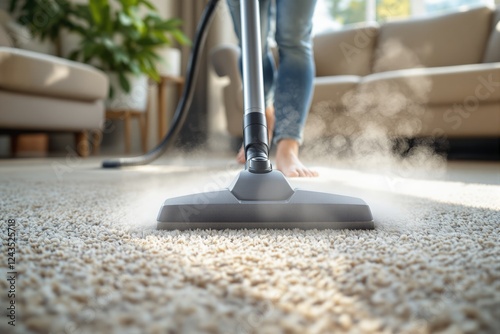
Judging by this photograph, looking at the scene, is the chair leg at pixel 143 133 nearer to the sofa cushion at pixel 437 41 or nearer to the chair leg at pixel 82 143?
the chair leg at pixel 82 143

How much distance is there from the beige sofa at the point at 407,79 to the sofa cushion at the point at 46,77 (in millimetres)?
738

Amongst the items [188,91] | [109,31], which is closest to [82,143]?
[109,31]

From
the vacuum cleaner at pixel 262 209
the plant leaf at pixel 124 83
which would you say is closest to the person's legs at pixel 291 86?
the vacuum cleaner at pixel 262 209

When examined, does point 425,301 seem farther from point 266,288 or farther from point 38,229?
point 38,229

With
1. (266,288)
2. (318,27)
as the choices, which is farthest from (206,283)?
(318,27)

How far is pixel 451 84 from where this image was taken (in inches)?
74.2

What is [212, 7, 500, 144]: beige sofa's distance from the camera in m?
1.88

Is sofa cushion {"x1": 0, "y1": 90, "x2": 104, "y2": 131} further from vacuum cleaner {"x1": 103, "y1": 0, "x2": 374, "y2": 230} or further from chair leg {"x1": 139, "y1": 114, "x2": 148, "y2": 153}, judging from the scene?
vacuum cleaner {"x1": 103, "y1": 0, "x2": 374, "y2": 230}

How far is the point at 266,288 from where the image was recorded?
0.30 m

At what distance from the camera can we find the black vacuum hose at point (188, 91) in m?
1.30

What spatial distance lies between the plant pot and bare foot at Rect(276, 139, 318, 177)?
2.15 meters

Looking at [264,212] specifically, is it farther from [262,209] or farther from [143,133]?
[143,133]

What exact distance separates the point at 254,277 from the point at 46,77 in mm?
2011

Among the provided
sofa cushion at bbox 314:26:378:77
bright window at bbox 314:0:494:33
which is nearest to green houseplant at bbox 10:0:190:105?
sofa cushion at bbox 314:26:378:77
